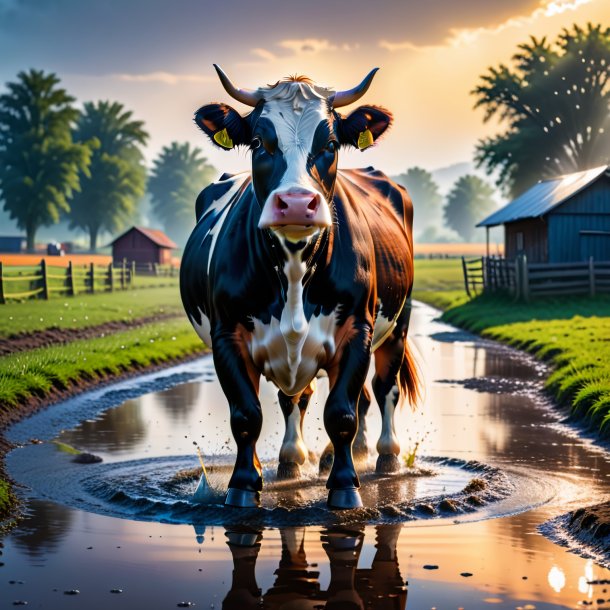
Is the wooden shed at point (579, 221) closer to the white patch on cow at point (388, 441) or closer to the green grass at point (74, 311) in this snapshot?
the green grass at point (74, 311)

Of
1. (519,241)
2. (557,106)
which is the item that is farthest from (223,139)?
(557,106)

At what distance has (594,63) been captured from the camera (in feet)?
203

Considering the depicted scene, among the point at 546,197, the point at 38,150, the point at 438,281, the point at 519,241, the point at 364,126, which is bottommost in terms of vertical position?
the point at 438,281

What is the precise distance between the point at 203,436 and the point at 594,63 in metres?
57.4

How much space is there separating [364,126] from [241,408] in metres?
2.31

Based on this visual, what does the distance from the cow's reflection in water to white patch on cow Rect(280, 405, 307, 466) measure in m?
2.04

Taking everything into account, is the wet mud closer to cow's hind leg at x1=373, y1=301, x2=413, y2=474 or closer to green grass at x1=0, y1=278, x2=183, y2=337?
cow's hind leg at x1=373, y1=301, x2=413, y2=474

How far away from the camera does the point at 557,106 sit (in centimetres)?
6147

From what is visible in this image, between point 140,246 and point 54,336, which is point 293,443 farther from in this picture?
point 140,246

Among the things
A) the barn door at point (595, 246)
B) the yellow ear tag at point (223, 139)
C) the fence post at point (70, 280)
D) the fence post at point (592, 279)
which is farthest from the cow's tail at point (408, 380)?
the fence post at point (70, 280)

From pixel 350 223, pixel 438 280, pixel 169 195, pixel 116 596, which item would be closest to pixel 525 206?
pixel 438 280

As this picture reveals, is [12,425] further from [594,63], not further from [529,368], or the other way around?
[594,63]

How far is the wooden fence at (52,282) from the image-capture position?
111ft

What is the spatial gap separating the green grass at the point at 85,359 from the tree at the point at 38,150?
191 feet
